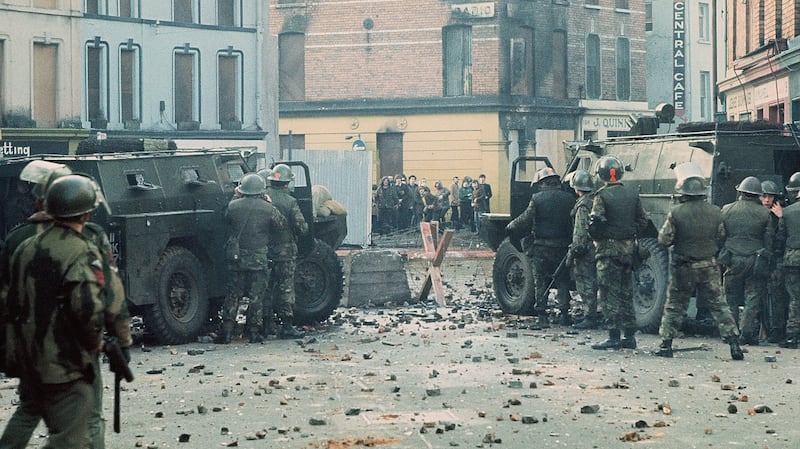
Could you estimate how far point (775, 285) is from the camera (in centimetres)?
1509

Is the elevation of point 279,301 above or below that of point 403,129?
below

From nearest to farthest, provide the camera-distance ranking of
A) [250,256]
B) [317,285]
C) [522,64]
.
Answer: [250,256]
[317,285]
[522,64]

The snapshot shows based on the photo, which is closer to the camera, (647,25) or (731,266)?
(731,266)

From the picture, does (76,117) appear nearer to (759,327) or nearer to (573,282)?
(573,282)

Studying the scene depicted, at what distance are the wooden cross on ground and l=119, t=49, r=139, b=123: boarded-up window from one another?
63.5 ft

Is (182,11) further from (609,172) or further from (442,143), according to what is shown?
→ (609,172)

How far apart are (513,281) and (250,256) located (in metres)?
4.08

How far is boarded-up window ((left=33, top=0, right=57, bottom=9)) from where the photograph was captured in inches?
1436

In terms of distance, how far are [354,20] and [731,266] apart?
34.6 metres

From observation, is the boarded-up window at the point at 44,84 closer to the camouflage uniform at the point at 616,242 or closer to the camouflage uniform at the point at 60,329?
the camouflage uniform at the point at 616,242

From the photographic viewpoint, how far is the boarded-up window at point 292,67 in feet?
162

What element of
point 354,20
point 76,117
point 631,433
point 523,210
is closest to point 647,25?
point 354,20

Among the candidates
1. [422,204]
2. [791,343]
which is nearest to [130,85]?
[422,204]

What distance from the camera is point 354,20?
48.6m
